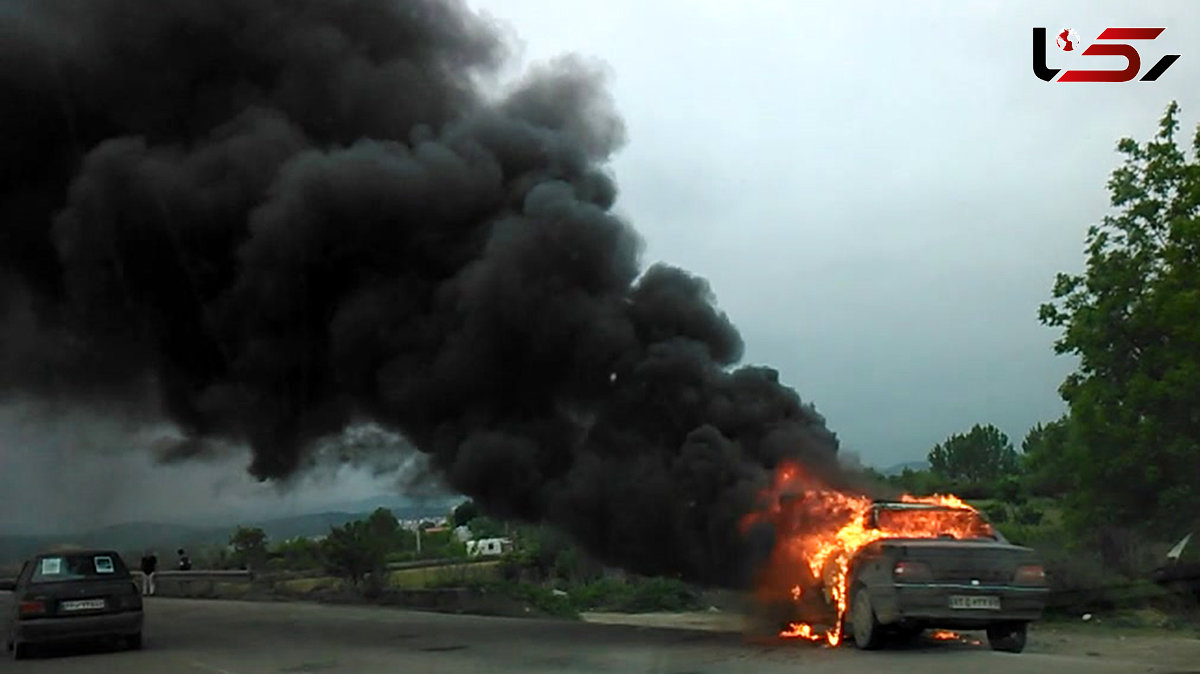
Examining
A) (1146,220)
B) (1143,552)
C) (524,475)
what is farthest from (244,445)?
(1146,220)

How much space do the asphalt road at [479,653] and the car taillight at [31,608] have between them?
0.58 m

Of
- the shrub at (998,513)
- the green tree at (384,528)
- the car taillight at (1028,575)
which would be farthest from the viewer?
the green tree at (384,528)

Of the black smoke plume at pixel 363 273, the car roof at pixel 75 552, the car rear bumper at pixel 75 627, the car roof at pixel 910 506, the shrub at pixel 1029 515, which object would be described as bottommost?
the car rear bumper at pixel 75 627

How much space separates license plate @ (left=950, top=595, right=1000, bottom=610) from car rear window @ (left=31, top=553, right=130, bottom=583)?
10516 mm

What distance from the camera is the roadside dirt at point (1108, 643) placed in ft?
37.4

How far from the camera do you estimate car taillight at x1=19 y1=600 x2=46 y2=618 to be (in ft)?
47.7

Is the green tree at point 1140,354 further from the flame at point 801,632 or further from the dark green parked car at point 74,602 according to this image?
the dark green parked car at point 74,602

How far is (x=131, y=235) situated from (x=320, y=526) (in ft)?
43.0

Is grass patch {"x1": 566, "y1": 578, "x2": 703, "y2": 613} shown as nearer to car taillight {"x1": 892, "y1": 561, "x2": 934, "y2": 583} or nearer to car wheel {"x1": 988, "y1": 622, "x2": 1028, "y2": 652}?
car wheel {"x1": 988, "y1": 622, "x2": 1028, "y2": 652}

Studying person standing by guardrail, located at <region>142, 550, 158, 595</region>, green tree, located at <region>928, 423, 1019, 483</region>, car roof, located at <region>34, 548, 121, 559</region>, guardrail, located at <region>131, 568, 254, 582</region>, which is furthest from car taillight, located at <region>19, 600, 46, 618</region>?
green tree, located at <region>928, 423, 1019, 483</region>

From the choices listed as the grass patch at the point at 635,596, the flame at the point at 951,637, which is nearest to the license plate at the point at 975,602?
the flame at the point at 951,637

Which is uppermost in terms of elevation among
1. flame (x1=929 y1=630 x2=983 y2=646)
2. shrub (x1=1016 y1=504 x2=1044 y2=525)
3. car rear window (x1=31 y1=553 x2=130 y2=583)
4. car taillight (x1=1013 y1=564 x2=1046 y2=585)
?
shrub (x1=1016 y1=504 x2=1044 y2=525)

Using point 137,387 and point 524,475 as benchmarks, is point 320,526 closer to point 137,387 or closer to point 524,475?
point 137,387

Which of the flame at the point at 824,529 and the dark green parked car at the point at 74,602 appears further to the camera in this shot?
the dark green parked car at the point at 74,602
